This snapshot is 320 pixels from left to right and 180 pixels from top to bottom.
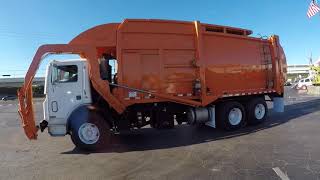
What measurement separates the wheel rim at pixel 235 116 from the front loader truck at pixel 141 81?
1.4 inches

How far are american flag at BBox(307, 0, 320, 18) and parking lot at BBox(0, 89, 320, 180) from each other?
62.3ft

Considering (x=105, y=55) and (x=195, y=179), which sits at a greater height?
(x=105, y=55)

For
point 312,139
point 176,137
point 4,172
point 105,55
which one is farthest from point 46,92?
point 312,139

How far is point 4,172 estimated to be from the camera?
8195 mm

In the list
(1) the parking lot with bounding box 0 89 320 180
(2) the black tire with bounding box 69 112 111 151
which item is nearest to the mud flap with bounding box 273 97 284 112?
(1) the parking lot with bounding box 0 89 320 180

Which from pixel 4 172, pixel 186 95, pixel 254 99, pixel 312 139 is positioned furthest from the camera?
pixel 254 99

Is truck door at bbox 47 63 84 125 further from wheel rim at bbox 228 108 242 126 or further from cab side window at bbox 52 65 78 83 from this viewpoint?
wheel rim at bbox 228 108 242 126

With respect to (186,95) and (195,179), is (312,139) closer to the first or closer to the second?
(186,95)

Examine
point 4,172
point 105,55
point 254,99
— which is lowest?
point 4,172

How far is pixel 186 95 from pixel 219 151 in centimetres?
301

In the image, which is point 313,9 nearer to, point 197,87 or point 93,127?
point 197,87

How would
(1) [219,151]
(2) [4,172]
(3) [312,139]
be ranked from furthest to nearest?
(3) [312,139] → (1) [219,151] → (2) [4,172]

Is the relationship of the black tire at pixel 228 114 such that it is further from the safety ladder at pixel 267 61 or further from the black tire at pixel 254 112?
the safety ladder at pixel 267 61

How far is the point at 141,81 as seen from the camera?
11.4 m
